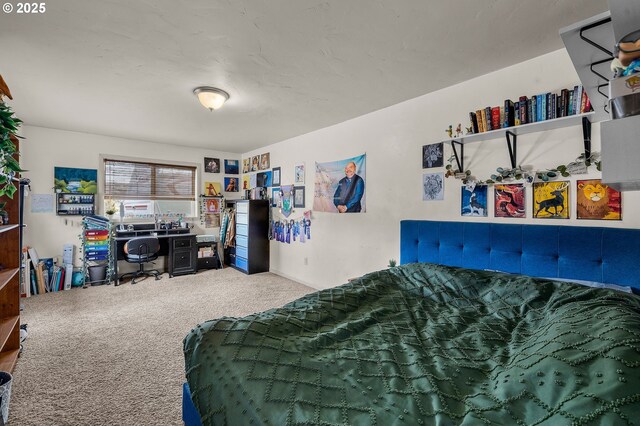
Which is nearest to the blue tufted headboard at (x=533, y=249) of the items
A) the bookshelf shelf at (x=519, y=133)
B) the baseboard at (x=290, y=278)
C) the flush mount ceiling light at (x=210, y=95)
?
the bookshelf shelf at (x=519, y=133)

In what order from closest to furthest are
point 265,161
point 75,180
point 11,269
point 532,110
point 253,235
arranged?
point 532,110 → point 11,269 → point 75,180 → point 253,235 → point 265,161

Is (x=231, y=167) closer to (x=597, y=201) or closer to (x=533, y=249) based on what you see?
(x=533, y=249)

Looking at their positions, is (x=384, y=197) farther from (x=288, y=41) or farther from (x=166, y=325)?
(x=166, y=325)

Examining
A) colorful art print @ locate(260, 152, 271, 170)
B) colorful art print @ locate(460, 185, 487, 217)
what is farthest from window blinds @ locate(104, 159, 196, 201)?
colorful art print @ locate(460, 185, 487, 217)

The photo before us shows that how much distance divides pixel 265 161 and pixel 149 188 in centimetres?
222

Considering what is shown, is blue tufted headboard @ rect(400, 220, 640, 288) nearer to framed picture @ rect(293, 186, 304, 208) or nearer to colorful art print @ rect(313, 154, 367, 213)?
colorful art print @ rect(313, 154, 367, 213)

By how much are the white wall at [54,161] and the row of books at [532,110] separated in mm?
5390

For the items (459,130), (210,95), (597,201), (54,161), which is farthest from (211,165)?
(597,201)

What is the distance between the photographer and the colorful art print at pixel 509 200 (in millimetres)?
2266

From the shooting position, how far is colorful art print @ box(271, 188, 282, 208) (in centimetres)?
511

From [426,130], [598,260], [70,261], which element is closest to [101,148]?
[70,261]

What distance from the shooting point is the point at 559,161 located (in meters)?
2.08

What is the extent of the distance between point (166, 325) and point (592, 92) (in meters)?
3.86

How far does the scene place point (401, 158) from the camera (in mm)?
3146
